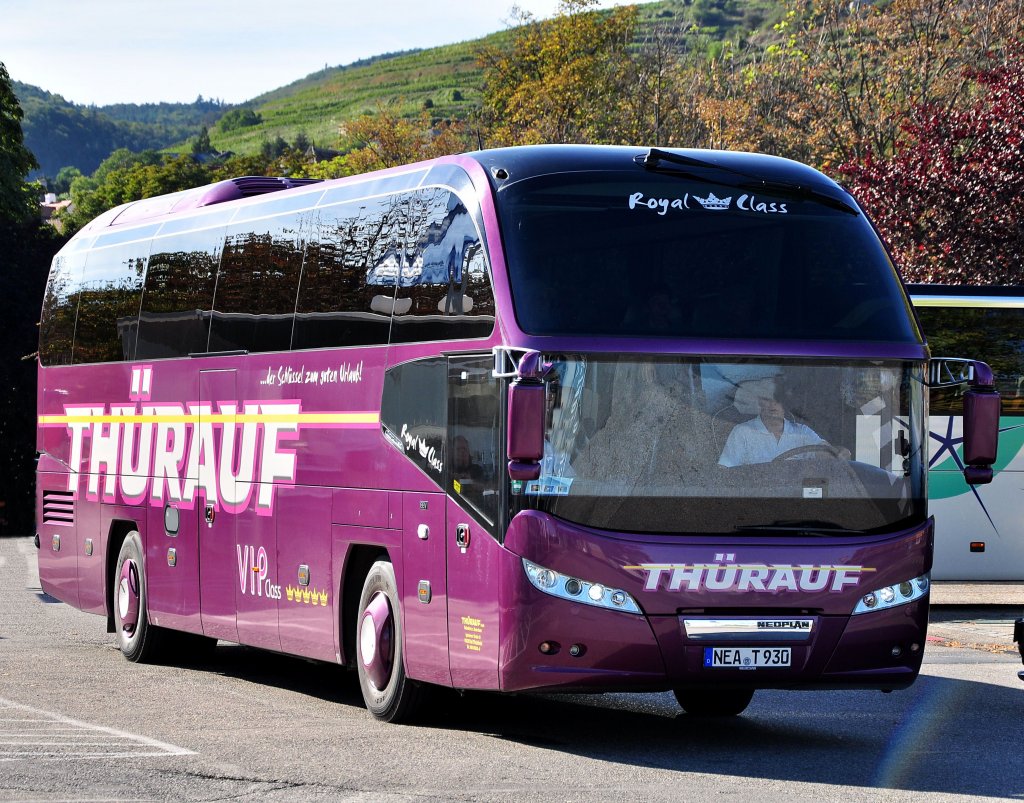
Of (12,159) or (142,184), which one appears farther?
(142,184)

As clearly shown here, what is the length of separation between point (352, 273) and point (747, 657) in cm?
393

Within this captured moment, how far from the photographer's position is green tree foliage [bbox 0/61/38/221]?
168 feet

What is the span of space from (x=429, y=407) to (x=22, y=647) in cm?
695

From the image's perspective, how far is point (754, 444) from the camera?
33.8 ft

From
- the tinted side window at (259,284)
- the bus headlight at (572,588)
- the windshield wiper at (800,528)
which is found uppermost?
the tinted side window at (259,284)

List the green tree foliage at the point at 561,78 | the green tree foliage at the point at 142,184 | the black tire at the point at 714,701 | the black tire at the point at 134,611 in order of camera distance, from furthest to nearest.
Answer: the green tree foliage at the point at 142,184
the green tree foliage at the point at 561,78
the black tire at the point at 134,611
the black tire at the point at 714,701

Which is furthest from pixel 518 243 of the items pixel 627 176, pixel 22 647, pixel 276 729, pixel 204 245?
pixel 22 647

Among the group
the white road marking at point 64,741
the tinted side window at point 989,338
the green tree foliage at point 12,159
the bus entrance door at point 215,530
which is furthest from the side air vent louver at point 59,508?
the green tree foliage at point 12,159

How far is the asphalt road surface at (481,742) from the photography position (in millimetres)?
9008

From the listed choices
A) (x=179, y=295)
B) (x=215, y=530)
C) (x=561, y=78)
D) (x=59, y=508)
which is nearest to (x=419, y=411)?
(x=215, y=530)

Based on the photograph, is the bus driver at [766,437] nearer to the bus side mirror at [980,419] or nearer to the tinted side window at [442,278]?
the bus side mirror at [980,419]

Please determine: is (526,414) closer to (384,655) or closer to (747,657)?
(747,657)

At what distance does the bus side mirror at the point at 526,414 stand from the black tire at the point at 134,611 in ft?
23.4

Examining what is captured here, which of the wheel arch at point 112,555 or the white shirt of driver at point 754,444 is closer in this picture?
the white shirt of driver at point 754,444
